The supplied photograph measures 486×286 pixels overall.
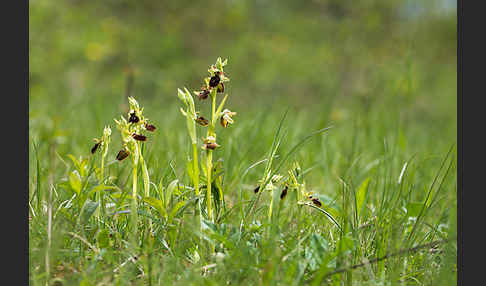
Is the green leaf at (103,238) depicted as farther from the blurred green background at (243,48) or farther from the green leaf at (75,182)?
the blurred green background at (243,48)

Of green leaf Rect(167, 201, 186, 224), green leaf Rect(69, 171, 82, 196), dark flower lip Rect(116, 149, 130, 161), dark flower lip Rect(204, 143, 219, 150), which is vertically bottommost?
green leaf Rect(167, 201, 186, 224)

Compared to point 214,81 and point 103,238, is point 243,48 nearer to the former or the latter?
point 214,81

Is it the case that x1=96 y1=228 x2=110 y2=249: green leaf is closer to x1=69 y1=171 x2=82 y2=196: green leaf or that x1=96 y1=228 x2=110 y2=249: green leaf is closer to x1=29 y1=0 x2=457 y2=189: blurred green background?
x1=69 y1=171 x2=82 y2=196: green leaf

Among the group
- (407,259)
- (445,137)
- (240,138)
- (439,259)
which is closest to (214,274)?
(407,259)

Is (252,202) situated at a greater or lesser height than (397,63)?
lesser

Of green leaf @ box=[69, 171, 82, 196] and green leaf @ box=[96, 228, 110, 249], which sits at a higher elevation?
green leaf @ box=[69, 171, 82, 196]

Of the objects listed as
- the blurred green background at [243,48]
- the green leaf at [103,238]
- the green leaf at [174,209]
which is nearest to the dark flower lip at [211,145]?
the green leaf at [174,209]

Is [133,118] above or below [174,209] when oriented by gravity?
above

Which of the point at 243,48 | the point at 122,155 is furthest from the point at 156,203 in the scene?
the point at 243,48

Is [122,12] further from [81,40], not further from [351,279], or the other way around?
[351,279]

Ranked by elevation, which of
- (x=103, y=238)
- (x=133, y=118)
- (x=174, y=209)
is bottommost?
(x=103, y=238)

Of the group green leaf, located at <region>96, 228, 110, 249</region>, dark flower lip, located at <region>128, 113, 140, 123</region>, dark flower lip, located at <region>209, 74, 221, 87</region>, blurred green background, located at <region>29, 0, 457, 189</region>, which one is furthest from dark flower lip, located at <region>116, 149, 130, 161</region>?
blurred green background, located at <region>29, 0, 457, 189</region>

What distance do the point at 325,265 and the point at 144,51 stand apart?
7.77 metres

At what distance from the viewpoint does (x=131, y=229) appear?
1.66m
